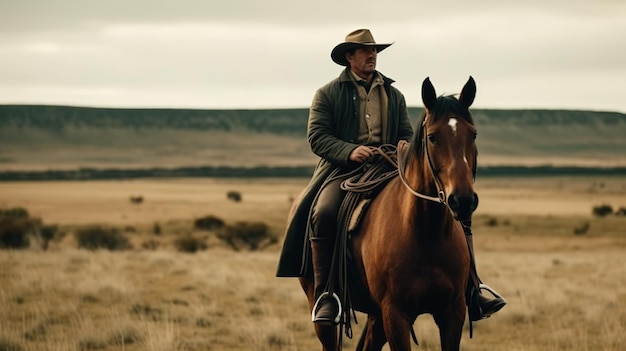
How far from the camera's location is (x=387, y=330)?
6.93 meters

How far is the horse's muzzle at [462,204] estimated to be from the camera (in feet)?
19.1

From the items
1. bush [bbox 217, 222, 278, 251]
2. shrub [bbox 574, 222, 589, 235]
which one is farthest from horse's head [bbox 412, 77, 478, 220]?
shrub [bbox 574, 222, 589, 235]

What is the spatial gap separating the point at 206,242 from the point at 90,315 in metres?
26.0

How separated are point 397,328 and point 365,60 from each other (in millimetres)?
2311

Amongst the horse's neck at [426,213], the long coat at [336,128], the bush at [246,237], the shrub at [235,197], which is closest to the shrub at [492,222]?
the bush at [246,237]

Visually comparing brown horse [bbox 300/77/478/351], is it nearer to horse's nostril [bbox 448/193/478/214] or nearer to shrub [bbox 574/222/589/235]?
horse's nostril [bbox 448/193/478/214]

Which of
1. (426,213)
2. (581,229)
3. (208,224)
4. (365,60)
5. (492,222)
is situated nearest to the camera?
(426,213)

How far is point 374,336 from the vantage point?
27.0 ft

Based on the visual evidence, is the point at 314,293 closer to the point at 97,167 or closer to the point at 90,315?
the point at 90,315

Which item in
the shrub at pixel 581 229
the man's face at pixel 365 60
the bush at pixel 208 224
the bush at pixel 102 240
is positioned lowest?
the shrub at pixel 581 229

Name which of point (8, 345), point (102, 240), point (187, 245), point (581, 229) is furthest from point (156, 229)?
point (8, 345)

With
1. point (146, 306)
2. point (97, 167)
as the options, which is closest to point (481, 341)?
point (146, 306)

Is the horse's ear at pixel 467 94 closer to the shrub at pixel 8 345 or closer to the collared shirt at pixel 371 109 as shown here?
the collared shirt at pixel 371 109

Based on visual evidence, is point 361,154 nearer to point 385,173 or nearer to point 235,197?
point 385,173
